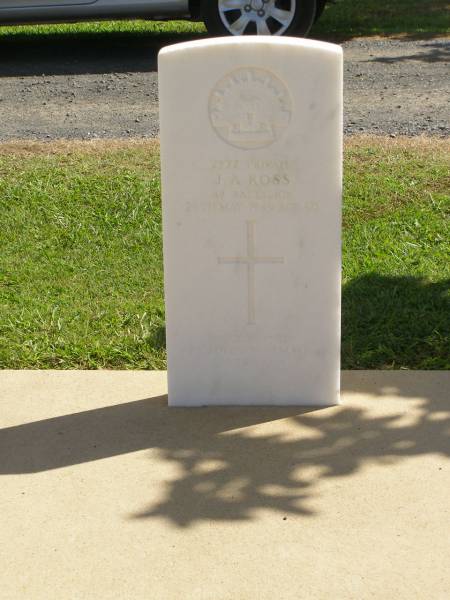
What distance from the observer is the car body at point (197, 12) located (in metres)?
9.45

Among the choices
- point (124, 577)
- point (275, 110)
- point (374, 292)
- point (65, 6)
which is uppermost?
point (65, 6)

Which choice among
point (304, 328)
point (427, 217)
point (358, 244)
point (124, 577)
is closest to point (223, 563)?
point (124, 577)

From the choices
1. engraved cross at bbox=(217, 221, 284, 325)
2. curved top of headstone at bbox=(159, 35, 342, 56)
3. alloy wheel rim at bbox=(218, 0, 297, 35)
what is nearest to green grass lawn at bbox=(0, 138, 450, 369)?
engraved cross at bbox=(217, 221, 284, 325)

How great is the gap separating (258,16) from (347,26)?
10.0 feet

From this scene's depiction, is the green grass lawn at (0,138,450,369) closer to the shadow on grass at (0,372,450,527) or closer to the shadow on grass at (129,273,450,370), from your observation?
the shadow on grass at (129,273,450,370)

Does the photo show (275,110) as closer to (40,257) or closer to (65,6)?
(40,257)

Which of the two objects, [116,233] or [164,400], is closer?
[164,400]

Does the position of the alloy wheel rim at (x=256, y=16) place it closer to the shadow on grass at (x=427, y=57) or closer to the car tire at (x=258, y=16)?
the car tire at (x=258, y=16)

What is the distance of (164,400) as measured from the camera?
4410 millimetres

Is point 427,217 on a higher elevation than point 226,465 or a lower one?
higher

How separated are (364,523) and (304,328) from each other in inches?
39.0

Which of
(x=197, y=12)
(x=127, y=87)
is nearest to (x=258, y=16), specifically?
(x=197, y=12)

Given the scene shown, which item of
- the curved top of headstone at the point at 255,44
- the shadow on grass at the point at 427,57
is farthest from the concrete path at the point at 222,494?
the shadow on grass at the point at 427,57

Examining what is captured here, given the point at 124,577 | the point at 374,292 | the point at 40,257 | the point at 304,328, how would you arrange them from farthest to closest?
the point at 40,257
the point at 374,292
the point at 304,328
the point at 124,577
